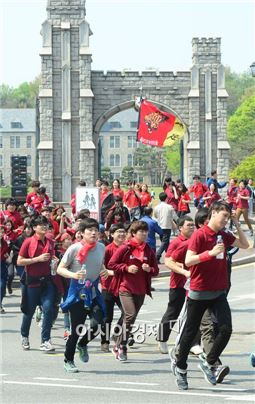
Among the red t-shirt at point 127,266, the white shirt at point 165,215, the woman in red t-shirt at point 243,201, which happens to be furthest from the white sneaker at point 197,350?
the woman in red t-shirt at point 243,201

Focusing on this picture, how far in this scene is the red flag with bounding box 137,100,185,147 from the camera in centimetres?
4084

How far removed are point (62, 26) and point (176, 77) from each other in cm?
609

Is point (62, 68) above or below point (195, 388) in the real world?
above

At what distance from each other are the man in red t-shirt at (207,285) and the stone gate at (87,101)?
41.7 meters

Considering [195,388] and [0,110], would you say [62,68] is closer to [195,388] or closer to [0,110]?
[195,388]

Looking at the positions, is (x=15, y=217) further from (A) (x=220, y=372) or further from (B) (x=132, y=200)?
(A) (x=220, y=372)

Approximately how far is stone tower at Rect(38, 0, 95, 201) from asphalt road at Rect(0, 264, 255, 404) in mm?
36619

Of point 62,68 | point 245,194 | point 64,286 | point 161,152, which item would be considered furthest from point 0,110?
point 64,286

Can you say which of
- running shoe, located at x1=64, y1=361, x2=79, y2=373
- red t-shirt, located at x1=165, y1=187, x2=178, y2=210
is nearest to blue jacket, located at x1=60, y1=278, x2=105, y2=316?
running shoe, located at x1=64, y1=361, x2=79, y2=373

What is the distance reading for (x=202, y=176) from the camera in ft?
174

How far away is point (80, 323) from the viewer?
1202 centimetres

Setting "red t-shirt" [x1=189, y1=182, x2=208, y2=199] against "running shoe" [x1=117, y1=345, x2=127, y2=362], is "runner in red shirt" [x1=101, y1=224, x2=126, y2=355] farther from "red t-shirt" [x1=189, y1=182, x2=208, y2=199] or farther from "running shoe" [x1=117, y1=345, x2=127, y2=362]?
"red t-shirt" [x1=189, y1=182, x2=208, y2=199]

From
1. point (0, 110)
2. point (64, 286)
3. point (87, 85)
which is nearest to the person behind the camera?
point (64, 286)

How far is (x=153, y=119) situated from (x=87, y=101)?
10.8 metres
